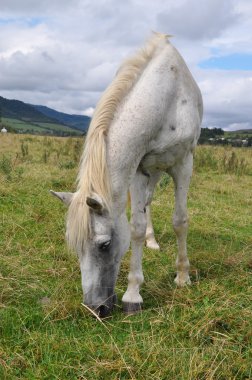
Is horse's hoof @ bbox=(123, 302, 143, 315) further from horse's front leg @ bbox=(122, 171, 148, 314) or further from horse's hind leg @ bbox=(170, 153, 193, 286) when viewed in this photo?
horse's hind leg @ bbox=(170, 153, 193, 286)

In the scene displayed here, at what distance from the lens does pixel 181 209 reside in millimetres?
4711

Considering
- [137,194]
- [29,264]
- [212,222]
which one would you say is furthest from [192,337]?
[212,222]

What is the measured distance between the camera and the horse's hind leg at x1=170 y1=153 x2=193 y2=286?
15.0 feet

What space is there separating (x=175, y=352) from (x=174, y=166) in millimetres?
2065

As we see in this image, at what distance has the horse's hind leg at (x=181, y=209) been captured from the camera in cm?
456

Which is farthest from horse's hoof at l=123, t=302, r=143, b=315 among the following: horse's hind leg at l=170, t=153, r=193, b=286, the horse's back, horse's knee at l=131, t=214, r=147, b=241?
the horse's back

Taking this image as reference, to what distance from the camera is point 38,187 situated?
8266mm

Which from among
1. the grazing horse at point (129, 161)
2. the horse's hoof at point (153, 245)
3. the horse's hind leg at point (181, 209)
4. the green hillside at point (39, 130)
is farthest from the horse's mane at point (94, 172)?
the green hillside at point (39, 130)

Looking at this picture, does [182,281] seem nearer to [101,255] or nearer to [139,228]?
[139,228]

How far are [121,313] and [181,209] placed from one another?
4.55ft

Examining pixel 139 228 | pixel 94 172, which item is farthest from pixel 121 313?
pixel 94 172

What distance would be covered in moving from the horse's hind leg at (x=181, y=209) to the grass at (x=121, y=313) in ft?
0.46

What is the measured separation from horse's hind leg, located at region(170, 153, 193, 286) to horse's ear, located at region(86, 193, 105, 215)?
146 centimetres

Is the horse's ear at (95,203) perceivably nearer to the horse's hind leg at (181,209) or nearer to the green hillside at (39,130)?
the horse's hind leg at (181,209)
